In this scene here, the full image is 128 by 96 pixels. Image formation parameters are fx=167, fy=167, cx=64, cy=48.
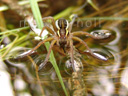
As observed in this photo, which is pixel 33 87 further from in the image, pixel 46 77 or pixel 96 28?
pixel 96 28

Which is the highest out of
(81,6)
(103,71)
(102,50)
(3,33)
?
(81,6)

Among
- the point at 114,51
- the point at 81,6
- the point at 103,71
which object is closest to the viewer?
the point at 103,71

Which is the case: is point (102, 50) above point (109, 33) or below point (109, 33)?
below

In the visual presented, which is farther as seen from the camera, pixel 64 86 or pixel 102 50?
pixel 102 50

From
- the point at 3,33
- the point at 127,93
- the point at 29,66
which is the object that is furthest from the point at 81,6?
the point at 127,93

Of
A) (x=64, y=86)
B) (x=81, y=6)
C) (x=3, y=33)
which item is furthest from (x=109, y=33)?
(x=3, y=33)

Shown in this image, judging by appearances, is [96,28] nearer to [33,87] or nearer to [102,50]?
[102,50]

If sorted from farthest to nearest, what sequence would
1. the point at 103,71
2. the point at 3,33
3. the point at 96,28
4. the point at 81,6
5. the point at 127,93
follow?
the point at 81,6 → the point at 96,28 → the point at 3,33 → the point at 103,71 → the point at 127,93
